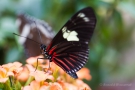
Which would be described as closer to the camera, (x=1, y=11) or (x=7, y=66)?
(x=7, y=66)

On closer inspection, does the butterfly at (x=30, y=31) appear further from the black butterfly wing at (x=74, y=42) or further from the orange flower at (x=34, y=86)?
the orange flower at (x=34, y=86)

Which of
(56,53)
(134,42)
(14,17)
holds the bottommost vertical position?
(56,53)

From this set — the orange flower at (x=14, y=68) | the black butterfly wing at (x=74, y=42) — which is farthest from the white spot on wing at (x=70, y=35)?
the orange flower at (x=14, y=68)

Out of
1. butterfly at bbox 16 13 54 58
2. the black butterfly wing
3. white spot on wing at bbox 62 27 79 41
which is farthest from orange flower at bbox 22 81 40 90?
butterfly at bbox 16 13 54 58

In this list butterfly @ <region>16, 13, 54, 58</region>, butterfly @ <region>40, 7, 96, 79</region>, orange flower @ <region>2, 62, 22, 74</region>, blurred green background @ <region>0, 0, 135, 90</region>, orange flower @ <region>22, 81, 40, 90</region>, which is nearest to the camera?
orange flower @ <region>22, 81, 40, 90</region>

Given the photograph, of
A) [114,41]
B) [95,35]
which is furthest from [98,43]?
[114,41]

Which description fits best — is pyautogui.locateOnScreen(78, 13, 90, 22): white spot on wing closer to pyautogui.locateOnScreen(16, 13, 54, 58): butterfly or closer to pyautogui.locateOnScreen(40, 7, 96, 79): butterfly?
pyautogui.locateOnScreen(40, 7, 96, 79): butterfly

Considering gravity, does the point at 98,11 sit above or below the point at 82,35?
above

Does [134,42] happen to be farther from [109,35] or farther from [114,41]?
[109,35]
